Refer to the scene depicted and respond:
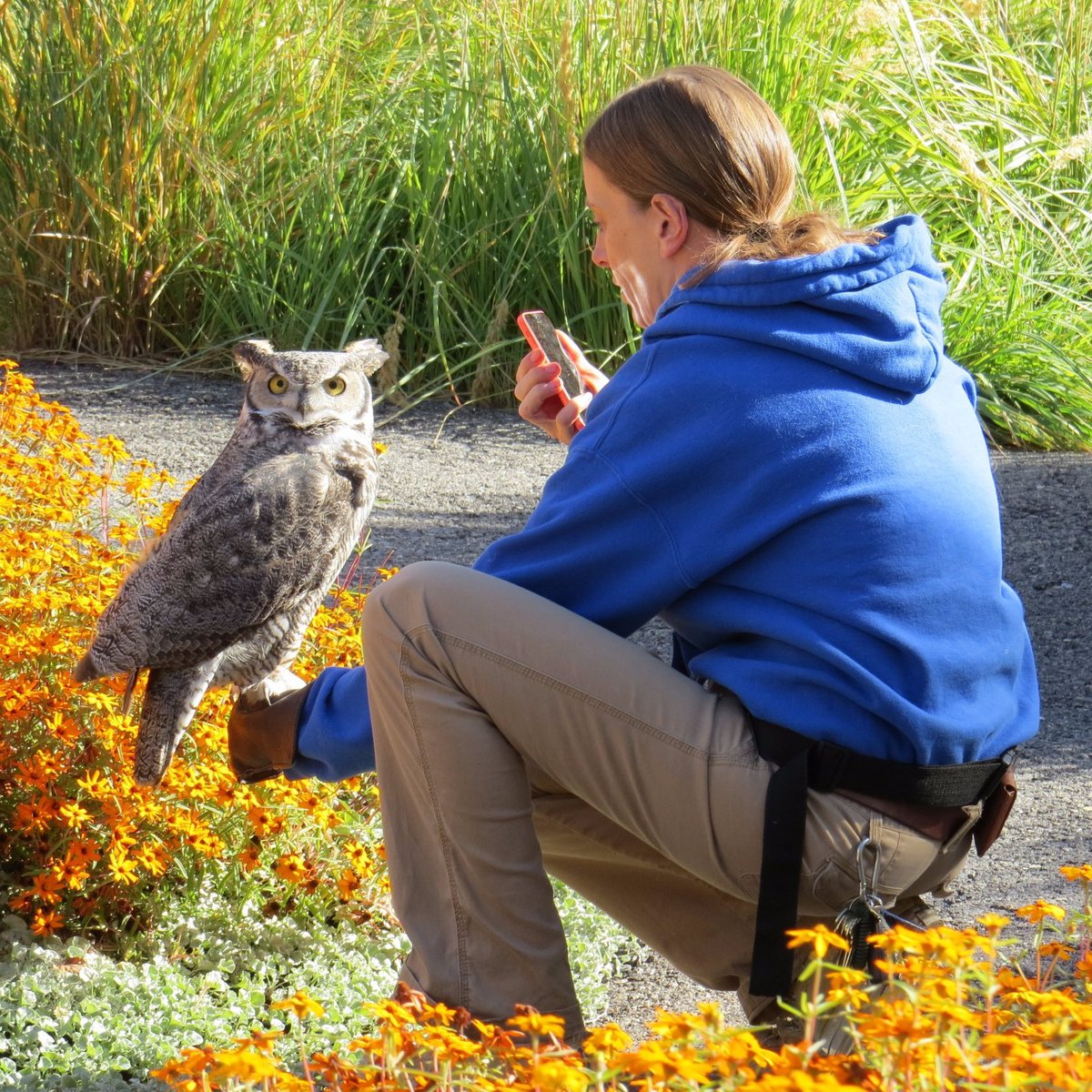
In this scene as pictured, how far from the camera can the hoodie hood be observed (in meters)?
2.02

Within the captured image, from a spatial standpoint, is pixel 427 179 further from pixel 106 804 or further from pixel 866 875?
pixel 866 875

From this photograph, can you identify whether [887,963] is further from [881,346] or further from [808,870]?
[881,346]

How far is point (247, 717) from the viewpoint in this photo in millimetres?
2494

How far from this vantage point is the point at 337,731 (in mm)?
2371

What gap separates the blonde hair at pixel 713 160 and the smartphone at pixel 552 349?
46 centimetres

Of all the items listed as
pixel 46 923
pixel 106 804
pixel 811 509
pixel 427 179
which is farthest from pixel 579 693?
pixel 427 179

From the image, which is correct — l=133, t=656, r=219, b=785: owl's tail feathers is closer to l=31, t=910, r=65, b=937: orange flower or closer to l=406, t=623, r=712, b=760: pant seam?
l=31, t=910, r=65, b=937: orange flower

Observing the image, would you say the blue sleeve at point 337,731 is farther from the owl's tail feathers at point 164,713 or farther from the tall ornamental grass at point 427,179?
the tall ornamental grass at point 427,179

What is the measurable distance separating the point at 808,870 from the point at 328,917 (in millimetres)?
1219

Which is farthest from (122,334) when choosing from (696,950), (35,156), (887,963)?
(887,963)

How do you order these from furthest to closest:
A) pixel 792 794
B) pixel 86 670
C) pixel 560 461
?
1. pixel 560 461
2. pixel 86 670
3. pixel 792 794

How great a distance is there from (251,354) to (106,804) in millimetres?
938

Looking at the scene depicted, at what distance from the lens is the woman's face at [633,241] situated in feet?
7.57

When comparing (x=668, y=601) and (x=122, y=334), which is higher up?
(x=668, y=601)
